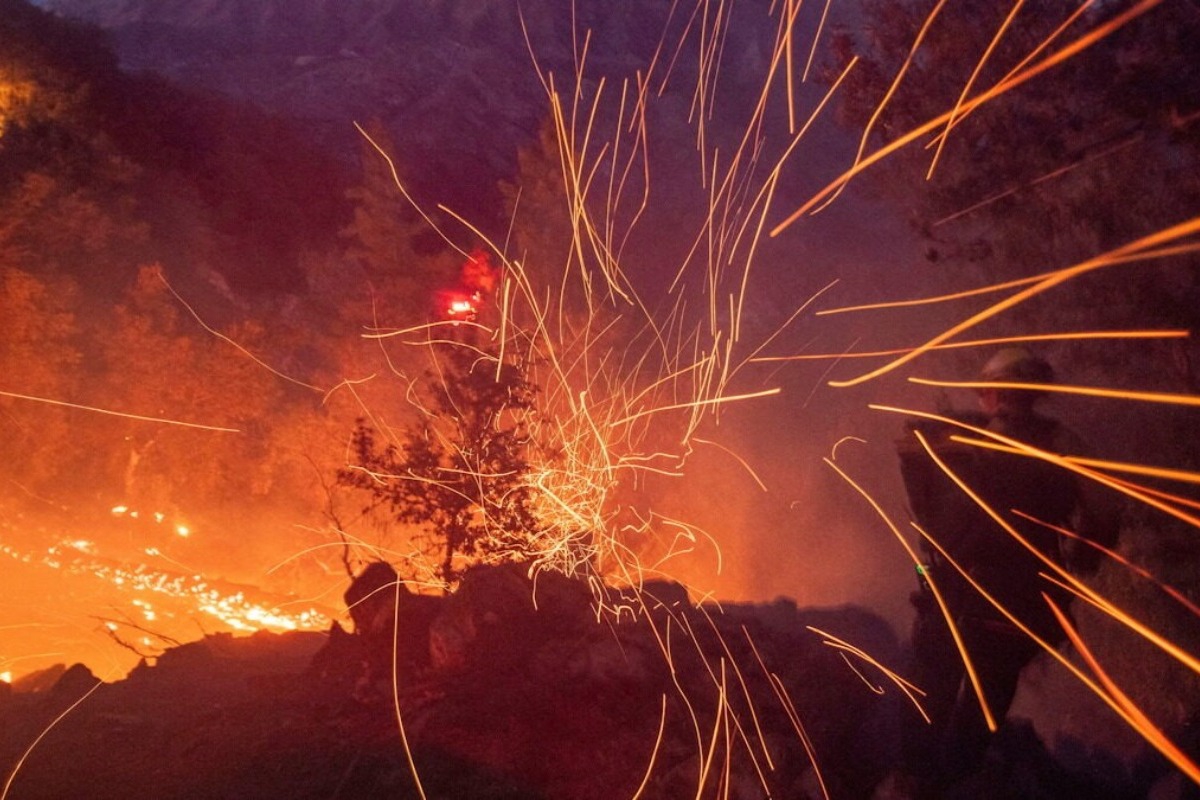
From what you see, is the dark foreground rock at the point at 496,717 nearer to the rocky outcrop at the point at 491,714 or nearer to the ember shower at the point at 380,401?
the rocky outcrop at the point at 491,714

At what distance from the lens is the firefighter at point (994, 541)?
4.68 metres

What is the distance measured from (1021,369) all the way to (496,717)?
4481 mm

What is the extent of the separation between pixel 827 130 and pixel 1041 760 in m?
29.4

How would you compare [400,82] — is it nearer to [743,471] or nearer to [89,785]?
[743,471]

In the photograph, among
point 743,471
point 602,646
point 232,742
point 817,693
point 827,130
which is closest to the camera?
point 232,742

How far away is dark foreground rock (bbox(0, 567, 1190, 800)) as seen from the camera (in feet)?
16.1

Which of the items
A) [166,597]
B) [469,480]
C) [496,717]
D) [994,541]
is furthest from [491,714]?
[166,597]

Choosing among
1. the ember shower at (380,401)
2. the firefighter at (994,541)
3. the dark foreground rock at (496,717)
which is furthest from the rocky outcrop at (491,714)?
the ember shower at (380,401)

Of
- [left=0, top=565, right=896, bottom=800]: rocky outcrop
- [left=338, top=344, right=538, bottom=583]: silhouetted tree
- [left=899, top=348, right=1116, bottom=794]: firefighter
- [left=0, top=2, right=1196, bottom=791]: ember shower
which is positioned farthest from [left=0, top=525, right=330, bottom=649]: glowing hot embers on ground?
[left=899, top=348, right=1116, bottom=794]: firefighter

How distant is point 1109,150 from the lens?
5.97 meters

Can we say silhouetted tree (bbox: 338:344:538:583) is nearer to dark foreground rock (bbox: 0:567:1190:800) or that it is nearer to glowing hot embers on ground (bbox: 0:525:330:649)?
dark foreground rock (bbox: 0:567:1190:800)

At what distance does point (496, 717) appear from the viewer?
529 cm

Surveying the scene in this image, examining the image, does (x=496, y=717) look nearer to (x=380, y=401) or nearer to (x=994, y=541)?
(x=994, y=541)

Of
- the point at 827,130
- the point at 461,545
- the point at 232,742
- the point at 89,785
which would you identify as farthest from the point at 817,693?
the point at 827,130
